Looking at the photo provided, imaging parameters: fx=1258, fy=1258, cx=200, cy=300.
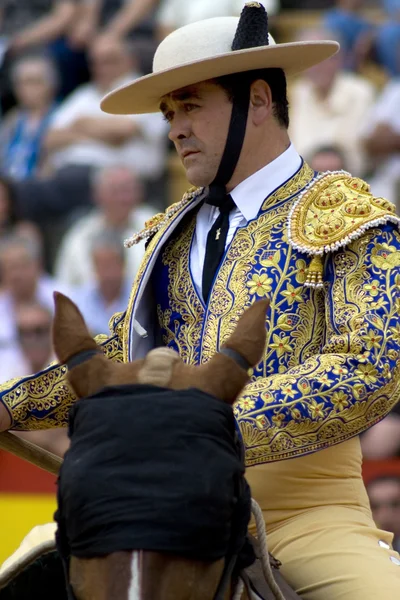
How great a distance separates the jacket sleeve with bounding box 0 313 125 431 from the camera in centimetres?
340

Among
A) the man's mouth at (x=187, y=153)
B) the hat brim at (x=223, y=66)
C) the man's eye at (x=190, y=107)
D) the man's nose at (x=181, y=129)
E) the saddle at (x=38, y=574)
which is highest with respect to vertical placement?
the hat brim at (x=223, y=66)

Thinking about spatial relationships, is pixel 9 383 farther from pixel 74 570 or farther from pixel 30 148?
pixel 30 148

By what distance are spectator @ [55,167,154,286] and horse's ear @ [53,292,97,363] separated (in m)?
5.60

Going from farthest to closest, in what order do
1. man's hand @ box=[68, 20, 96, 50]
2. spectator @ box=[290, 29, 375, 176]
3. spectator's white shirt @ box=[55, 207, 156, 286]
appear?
1. man's hand @ box=[68, 20, 96, 50]
2. spectator @ box=[290, 29, 375, 176]
3. spectator's white shirt @ box=[55, 207, 156, 286]

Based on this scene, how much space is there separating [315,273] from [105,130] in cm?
590

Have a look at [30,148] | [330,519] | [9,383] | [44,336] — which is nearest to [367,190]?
[330,519]

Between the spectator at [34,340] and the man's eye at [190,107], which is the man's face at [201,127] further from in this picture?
the spectator at [34,340]

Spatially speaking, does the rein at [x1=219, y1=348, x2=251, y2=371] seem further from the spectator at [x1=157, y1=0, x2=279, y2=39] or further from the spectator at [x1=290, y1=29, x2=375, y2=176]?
the spectator at [x1=157, y1=0, x2=279, y2=39]

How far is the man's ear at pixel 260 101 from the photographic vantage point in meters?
3.38

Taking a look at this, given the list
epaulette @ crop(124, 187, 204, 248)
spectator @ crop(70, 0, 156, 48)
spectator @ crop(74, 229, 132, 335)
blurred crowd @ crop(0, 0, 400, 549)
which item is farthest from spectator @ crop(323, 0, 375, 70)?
epaulette @ crop(124, 187, 204, 248)

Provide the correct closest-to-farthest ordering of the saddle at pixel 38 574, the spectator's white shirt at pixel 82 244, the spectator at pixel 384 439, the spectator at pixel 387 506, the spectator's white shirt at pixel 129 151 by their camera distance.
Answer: the saddle at pixel 38 574 → the spectator at pixel 387 506 → the spectator at pixel 384 439 → the spectator's white shirt at pixel 82 244 → the spectator's white shirt at pixel 129 151

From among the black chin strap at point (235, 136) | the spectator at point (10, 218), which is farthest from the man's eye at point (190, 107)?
the spectator at point (10, 218)

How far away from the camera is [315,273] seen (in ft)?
10.4

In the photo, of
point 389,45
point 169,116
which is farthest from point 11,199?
point 169,116
